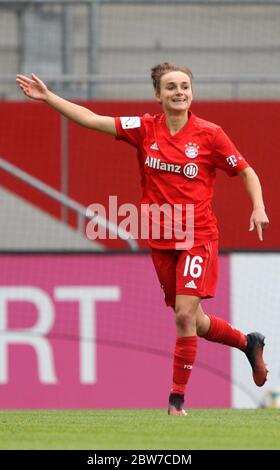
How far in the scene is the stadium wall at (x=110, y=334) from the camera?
13086 millimetres

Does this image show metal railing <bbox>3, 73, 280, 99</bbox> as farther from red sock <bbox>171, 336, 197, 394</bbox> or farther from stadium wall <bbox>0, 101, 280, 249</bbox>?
red sock <bbox>171, 336, 197, 394</bbox>

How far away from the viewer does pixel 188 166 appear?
8.96 meters

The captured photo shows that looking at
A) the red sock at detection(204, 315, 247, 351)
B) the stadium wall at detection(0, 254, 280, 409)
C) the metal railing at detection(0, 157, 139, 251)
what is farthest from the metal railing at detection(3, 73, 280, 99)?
the red sock at detection(204, 315, 247, 351)

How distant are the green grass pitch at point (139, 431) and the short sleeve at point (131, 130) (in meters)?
1.87

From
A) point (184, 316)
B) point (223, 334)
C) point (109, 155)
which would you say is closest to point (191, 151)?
point (184, 316)

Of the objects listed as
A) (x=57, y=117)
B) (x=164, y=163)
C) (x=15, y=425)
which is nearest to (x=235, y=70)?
(x=57, y=117)

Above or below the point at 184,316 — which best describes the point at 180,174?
above

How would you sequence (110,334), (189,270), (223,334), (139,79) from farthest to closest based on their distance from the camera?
(139,79) → (110,334) → (223,334) → (189,270)

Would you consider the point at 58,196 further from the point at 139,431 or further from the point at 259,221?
the point at 139,431

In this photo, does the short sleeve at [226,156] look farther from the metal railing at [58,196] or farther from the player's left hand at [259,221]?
the metal railing at [58,196]

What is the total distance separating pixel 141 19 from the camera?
17.6 metres

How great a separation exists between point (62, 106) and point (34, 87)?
0.75 ft

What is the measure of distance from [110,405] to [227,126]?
180 inches
